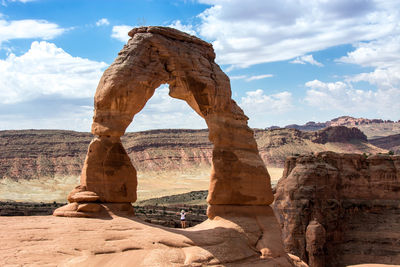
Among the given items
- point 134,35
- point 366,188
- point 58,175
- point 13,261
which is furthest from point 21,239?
point 58,175

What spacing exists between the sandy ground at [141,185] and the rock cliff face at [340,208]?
40163mm

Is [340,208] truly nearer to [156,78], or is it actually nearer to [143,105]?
[156,78]

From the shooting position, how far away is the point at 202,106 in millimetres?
17156

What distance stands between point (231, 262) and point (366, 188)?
66.3 ft

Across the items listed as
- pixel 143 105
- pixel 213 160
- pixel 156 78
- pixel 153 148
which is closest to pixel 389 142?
pixel 153 148

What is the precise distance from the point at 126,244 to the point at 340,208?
68.5 feet

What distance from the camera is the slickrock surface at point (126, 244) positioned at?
11055mm

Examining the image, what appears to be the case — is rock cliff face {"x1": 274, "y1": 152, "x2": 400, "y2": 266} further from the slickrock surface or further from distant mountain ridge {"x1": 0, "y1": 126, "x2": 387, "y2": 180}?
distant mountain ridge {"x1": 0, "y1": 126, "x2": 387, "y2": 180}

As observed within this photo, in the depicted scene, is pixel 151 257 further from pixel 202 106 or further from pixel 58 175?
pixel 58 175

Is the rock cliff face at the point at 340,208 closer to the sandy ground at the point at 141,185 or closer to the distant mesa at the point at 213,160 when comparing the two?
the distant mesa at the point at 213,160

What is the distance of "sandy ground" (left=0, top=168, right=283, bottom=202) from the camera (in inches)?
2675

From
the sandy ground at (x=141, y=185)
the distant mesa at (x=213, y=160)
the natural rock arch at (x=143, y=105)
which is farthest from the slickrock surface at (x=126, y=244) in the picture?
the sandy ground at (x=141, y=185)

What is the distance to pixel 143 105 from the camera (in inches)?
605

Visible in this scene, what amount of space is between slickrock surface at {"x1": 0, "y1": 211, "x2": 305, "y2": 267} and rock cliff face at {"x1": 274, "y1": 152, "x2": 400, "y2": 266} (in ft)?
42.2
